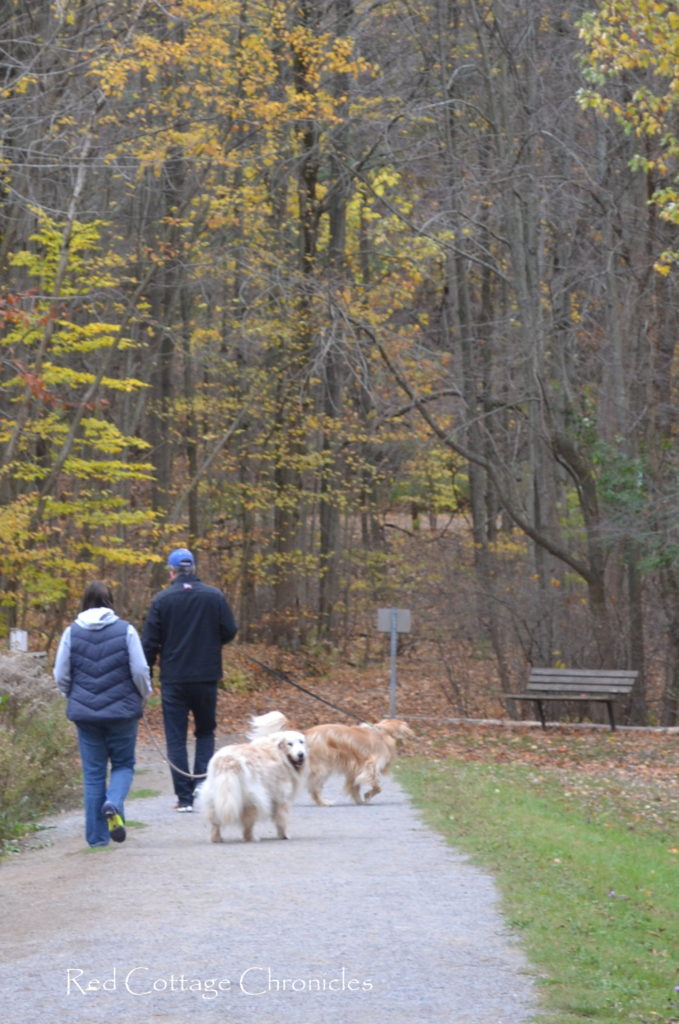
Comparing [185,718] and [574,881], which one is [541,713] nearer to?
[185,718]

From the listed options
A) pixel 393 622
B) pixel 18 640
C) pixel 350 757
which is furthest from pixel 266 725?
pixel 393 622

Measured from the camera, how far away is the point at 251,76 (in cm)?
2497

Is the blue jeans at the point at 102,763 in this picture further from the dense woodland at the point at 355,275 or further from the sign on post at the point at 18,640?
the dense woodland at the point at 355,275

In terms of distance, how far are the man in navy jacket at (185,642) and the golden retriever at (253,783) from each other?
99 centimetres

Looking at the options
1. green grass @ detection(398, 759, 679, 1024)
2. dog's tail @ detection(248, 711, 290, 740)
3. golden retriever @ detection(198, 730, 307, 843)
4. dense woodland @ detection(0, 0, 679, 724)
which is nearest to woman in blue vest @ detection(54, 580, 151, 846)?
golden retriever @ detection(198, 730, 307, 843)

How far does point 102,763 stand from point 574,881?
345 centimetres

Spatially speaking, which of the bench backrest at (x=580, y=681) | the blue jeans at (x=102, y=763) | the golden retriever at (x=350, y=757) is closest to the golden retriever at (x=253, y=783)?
the blue jeans at (x=102, y=763)

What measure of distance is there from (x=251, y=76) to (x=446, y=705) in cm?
1091

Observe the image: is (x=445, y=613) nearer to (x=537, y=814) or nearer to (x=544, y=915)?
(x=537, y=814)

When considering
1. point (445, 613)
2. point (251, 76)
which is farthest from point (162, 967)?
point (251, 76)

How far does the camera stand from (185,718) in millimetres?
12570

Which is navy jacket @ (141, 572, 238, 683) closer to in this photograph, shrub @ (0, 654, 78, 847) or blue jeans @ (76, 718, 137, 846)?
blue jeans @ (76, 718, 137, 846)

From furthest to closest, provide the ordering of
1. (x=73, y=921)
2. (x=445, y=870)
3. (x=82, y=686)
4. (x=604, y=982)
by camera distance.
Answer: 1. (x=82, y=686)
2. (x=445, y=870)
3. (x=73, y=921)
4. (x=604, y=982)

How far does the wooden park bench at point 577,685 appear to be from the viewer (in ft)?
72.4
